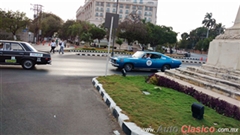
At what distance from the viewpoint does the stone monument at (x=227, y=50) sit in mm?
7848

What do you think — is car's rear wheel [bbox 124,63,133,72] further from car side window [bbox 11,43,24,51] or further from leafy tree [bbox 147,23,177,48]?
leafy tree [bbox 147,23,177,48]

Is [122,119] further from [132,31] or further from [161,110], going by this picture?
[132,31]

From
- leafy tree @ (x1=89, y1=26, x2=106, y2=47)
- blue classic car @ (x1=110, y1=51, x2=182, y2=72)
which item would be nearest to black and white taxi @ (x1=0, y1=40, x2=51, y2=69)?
blue classic car @ (x1=110, y1=51, x2=182, y2=72)

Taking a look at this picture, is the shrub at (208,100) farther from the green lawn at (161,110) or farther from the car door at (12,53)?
the car door at (12,53)

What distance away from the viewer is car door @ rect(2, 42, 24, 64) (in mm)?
10148

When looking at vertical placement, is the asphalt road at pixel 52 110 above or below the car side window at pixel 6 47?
below

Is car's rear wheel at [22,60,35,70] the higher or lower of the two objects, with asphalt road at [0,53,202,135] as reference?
higher

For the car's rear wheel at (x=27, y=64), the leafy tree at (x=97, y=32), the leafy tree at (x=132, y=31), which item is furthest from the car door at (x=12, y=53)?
the leafy tree at (x=97, y=32)

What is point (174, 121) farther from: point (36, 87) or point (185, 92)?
point (36, 87)

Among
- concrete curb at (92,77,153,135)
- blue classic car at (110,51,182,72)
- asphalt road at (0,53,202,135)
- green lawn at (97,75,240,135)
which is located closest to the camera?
concrete curb at (92,77,153,135)

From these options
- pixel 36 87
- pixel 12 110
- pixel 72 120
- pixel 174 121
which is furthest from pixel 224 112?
pixel 36 87

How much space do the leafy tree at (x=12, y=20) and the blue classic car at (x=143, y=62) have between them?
31030 millimetres

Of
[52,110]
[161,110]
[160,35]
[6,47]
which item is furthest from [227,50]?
[160,35]

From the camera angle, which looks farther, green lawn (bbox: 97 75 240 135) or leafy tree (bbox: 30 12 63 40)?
leafy tree (bbox: 30 12 63 40)
